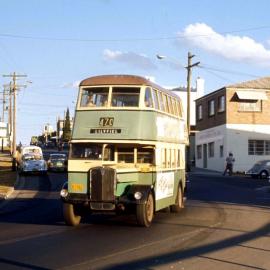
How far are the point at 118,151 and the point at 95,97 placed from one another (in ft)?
5.33

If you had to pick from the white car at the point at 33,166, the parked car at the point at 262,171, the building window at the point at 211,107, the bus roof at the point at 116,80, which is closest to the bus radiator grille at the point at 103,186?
the bus roof at the point at 116,80

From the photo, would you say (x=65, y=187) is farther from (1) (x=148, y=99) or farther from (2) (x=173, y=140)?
(2) (x=173, y=140)

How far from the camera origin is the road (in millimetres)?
10273

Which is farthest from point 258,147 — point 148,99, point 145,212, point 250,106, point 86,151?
point 145,212

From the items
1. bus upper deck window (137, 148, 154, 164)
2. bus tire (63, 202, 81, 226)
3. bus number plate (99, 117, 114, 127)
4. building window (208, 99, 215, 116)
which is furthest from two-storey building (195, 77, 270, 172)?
bus tire (63, 202, 81, 226)

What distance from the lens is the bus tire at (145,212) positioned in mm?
15125

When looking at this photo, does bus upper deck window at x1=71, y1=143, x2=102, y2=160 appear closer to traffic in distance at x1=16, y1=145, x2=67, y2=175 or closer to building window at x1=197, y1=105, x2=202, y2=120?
traffic in distance at x1=16, y1=145, x2=67, y2=175

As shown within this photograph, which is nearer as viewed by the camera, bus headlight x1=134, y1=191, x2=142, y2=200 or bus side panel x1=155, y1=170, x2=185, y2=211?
bus headlight x1=134, y1=191, x2=142, y2=200

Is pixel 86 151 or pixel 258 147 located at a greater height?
pixel 258 147

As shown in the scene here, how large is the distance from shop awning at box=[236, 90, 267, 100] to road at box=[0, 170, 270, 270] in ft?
103

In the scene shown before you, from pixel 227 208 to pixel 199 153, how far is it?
41.4 m

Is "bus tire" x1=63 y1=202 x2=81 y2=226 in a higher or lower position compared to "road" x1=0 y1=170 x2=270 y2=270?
Result: higher

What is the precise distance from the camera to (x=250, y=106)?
175ft

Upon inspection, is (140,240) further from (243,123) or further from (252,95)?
(243,123)
